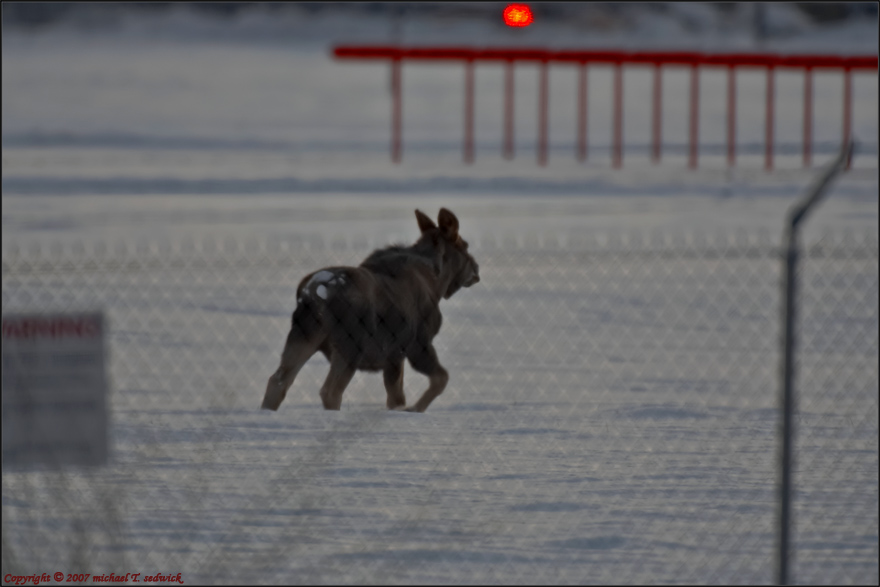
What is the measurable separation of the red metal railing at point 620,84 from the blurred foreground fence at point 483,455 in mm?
7895

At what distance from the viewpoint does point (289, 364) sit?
6.32m

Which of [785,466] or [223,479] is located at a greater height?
[785,466]

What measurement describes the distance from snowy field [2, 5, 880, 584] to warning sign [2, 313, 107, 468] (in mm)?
198

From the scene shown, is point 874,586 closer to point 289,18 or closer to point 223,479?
point 223,479

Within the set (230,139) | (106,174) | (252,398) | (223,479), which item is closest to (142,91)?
(230,139)

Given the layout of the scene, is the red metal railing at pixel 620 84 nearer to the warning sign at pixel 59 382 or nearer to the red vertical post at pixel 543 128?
the red vertical post at pixel 543 128

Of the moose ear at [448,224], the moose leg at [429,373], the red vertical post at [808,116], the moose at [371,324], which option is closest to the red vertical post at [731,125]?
the red vertical post at [808,116]

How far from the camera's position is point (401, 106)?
20.4 m

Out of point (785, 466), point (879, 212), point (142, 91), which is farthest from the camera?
point (142, 91)

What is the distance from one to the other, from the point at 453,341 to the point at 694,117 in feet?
40.2

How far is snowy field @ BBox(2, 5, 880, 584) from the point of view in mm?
4816

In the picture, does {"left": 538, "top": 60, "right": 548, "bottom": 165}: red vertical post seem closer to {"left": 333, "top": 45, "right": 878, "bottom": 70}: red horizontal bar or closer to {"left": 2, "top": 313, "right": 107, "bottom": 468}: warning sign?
{"left": 333, "top": 45, "right": 878, "bottom": 70}: red horizontal bar

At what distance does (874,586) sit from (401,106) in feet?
54.5

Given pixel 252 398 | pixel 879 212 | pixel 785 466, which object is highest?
pixel 785 466
